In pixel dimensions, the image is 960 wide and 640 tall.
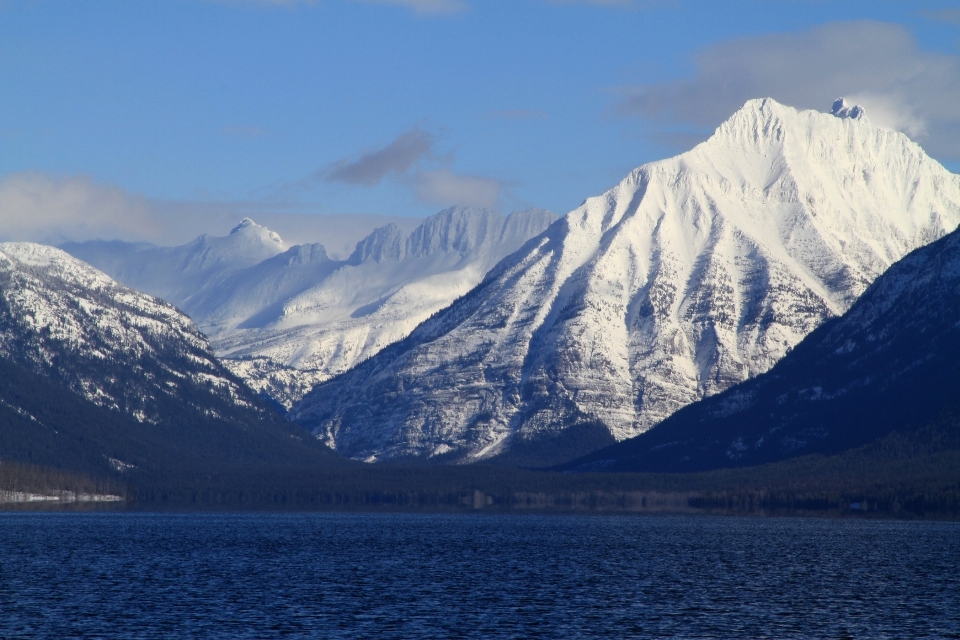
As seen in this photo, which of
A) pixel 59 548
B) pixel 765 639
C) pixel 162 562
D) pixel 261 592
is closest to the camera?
pixel 765 639

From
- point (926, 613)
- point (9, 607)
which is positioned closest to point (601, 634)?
point (926, 613)

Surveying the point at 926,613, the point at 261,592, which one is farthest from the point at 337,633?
the point at 926,613

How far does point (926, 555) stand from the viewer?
189000 millimetres

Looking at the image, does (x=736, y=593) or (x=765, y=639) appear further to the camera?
(x=736, y=593)

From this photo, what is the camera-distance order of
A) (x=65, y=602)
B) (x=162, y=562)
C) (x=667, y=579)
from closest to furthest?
(x=65, y=602), (x=667, y=579), (x=162, y=562)

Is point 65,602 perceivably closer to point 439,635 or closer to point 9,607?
point 9,607

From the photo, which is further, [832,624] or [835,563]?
[835,563]

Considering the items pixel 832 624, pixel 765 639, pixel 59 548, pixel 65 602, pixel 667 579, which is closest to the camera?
pixel 765 639

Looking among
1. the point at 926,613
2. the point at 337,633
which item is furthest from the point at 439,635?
the point at 926,613

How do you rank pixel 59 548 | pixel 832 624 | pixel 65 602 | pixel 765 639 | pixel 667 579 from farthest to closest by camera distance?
pixel 59 548 → pixel 667 579 → pixel 65 602 → pixel 832 624 → pixel 765 639

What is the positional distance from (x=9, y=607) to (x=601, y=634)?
54632mm

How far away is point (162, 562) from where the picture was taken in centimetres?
17775

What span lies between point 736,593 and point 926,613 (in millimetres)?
22659

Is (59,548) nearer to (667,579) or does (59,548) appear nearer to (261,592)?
(261,592)
